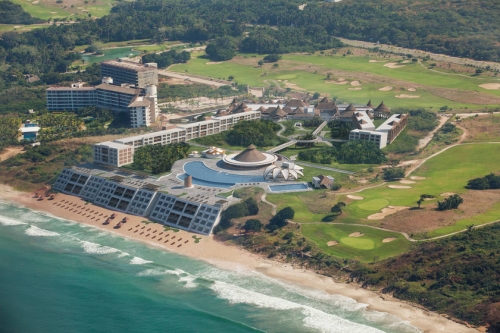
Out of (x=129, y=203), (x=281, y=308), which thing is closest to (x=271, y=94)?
(x=129, y=203)

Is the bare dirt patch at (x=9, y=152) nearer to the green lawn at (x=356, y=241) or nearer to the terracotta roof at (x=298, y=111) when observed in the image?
the terracotta roof at (x=298, y=111)

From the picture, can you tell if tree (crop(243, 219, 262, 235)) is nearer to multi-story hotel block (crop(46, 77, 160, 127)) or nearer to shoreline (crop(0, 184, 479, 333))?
shoreline (crop(0, 184, 479, 333))

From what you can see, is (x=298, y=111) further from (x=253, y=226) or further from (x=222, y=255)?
(x=222, y=255)

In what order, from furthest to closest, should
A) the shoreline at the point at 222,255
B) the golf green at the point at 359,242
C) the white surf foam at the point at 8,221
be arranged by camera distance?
the white surf foam at the point at 8,221 < the golf green at the point at 359,242 < the shoreline at the point at 222,255

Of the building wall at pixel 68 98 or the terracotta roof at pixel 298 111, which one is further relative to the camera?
the building wall at pixel 68 98

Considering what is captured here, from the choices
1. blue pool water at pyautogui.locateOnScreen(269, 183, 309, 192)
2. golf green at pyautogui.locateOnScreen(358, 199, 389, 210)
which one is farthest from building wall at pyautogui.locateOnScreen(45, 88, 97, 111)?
golf green at pyautogui.locateOnScreen(358, 199, 389, 210)

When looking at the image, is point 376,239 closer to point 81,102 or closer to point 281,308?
point 281,308

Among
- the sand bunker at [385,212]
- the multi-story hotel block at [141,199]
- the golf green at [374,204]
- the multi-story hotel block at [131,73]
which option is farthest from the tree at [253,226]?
the multi-story hotel block at [131,73]
